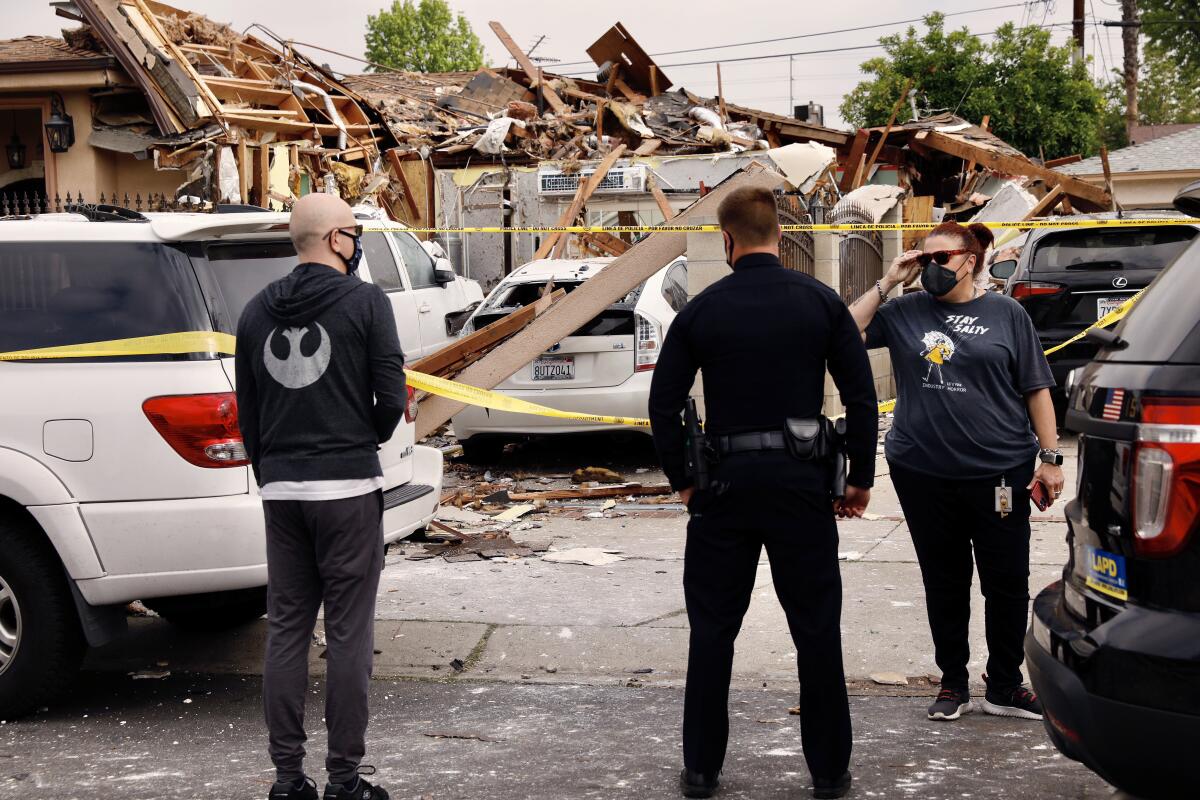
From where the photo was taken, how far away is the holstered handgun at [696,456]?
4.02m

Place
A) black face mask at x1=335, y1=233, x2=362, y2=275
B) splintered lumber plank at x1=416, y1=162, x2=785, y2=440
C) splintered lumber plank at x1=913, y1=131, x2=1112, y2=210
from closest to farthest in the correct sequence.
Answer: black face mask at x1=335, y1=233, x2=362, y2=275 < splintered lumber plank at x1=416, y1=162, x2=785, y2=440 < splintered lumber plank at x1=913, y1=131, x2=1112, y2=210

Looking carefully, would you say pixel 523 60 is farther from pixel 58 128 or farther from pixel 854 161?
pixel 58 128

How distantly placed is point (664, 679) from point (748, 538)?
1625 mm

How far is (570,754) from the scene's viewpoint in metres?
4.63

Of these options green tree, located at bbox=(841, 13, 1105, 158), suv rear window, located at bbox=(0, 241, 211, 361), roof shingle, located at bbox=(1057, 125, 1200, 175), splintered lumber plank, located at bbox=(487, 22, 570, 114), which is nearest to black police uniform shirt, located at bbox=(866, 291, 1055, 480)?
suv rear window, located at bbox=(0, 241, 211, 361)

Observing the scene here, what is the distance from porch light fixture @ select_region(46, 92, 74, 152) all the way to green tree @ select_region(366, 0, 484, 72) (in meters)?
60.1

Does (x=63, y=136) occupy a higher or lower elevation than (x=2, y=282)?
higher

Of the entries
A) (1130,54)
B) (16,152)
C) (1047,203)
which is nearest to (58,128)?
(16,152)

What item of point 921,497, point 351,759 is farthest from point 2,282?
point 921,497

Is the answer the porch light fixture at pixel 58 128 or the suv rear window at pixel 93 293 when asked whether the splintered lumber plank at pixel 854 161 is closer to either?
the porch light fixture at pixel 58 128

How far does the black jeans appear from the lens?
15.3 ft

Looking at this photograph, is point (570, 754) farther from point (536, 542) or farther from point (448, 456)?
point (448, 456)

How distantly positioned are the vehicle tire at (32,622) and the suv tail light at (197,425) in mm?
703

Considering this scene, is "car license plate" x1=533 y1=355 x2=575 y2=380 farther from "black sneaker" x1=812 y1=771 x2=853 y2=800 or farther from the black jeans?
"black sneaker" x1=812 y1=771 x2=853 y2=800
